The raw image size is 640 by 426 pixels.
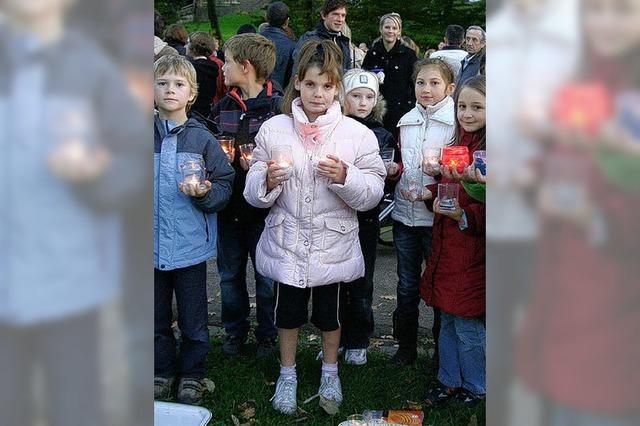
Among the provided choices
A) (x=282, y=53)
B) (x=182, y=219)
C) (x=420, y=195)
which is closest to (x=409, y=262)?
(x=420, y=195)

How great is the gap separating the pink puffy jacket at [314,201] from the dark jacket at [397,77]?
424 centimetres

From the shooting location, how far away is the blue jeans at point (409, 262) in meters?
5.07

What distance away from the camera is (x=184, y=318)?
4633 mm

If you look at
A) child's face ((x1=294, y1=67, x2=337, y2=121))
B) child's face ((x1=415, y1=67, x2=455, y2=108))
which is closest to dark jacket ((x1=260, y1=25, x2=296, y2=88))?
child's face ((x1=415, y1=67, x2=455, y2=108))

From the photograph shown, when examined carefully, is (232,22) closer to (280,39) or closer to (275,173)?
(280,39)

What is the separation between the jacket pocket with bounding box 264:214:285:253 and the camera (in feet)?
14.2

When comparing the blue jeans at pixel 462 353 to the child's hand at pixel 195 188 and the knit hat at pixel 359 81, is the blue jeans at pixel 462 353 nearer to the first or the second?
the child's hand at pixel 195 188

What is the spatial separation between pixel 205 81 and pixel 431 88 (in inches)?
103

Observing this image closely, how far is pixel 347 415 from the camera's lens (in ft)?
14.5
